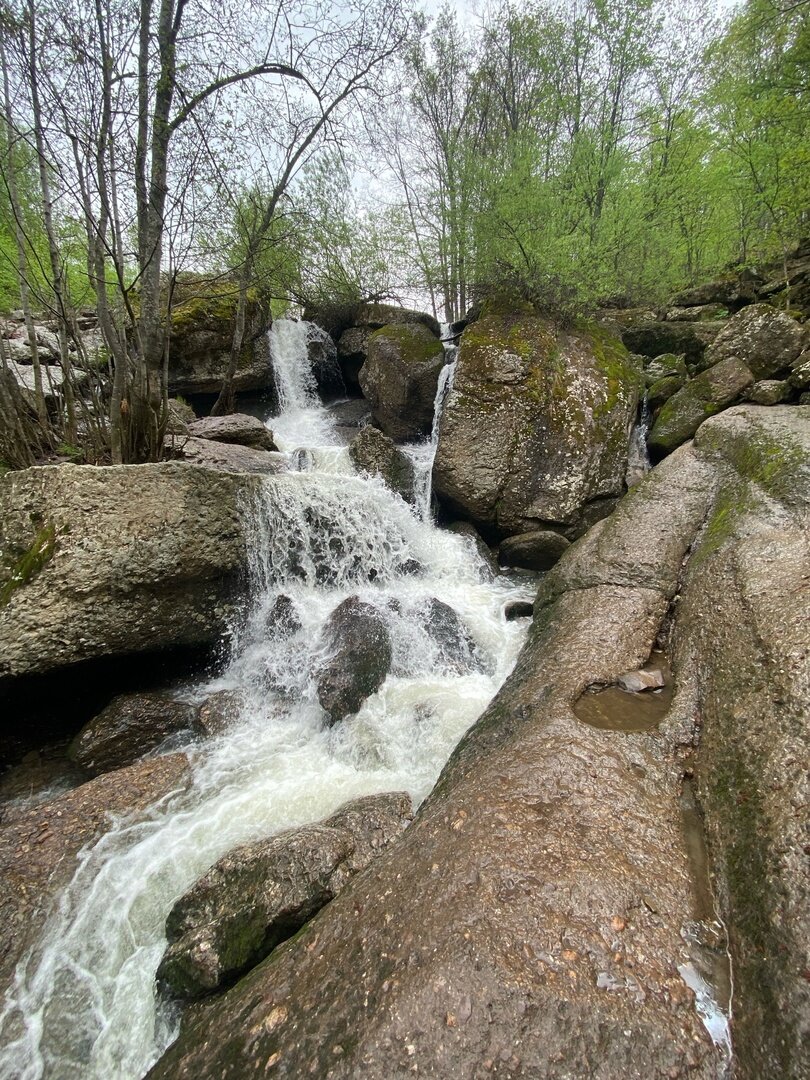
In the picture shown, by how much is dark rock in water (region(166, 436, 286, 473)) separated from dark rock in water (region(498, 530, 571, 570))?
4300mm

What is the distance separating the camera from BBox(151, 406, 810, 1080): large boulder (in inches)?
63.1

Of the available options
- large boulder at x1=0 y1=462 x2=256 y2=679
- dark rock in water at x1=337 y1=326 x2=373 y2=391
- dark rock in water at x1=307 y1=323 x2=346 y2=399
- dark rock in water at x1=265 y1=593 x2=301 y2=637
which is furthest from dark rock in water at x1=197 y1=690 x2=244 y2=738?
dark rock in water at x1=307 y1=323 x2=346 y2=399

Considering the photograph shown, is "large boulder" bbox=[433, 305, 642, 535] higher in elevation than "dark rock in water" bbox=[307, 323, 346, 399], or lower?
lower

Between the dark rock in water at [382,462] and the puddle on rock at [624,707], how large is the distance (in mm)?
5800

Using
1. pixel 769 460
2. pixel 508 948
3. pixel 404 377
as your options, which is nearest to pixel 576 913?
pixel 508 948

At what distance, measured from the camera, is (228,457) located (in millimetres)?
7703

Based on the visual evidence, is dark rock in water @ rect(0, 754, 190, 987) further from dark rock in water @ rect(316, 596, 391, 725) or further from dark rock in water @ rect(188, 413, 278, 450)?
dark rock in water @ rect(188, 413, 278, 450)

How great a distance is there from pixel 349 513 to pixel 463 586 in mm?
2147

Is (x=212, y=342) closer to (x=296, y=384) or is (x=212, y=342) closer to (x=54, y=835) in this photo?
(x=296, y=384)

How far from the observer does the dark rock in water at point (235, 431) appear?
8.84m

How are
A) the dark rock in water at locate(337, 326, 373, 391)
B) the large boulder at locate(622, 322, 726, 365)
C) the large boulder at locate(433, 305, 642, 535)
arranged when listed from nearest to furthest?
the large boulder at locate(433, 305, 642, 535) → the large boulder at locate(622, 322, 726, 365) → the dark rock in water at locate(337, 326, 373, 391)

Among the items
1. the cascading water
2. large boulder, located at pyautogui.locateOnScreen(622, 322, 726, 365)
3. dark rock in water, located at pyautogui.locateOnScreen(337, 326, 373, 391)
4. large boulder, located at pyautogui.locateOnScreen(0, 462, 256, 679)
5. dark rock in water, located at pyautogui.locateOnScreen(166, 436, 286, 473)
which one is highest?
dark rock in water, located at pyautogui.locateOnScreen(337, 326, 373, 391)

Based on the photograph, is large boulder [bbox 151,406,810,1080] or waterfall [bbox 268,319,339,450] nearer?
large boulder [bbox 151,406,810,1080]

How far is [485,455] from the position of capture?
7.85m
